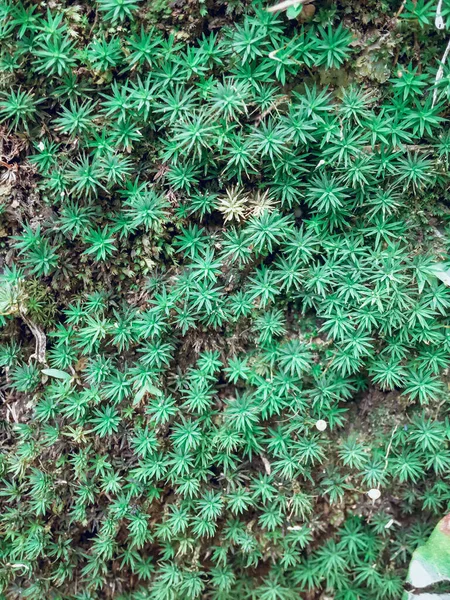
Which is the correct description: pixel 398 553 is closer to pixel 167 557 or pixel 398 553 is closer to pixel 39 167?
pixel 167 557

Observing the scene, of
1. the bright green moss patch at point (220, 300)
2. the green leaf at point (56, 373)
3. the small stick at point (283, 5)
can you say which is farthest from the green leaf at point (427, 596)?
the small stick at point (283, 5)

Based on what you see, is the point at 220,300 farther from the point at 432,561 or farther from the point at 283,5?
the point at 432,561

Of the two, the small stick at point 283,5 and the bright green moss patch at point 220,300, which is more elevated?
the small stick at point 283,5

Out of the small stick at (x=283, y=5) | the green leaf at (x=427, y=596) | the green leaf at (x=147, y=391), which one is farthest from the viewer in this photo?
the green leaf at (x=427, y=596)

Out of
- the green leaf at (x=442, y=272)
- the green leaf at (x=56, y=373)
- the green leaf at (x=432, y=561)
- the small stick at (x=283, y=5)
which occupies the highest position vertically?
the small stick at (x=283, y=5)

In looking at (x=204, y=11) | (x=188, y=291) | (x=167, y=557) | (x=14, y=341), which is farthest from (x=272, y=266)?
(x=167, y=557)

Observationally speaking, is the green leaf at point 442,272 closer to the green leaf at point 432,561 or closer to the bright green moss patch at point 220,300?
the bright green moss patch at point 220,300

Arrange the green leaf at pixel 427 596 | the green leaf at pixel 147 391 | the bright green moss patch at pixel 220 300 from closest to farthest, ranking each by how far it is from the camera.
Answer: the bright green moss patch at pixel 220 300 < the green leaf at pixel 147 391 < the green leaf at pixel 427 596

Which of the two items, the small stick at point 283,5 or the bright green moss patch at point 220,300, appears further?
the bright green moss patch at point 220,300

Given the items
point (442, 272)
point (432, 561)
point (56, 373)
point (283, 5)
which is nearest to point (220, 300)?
point (56, 373)

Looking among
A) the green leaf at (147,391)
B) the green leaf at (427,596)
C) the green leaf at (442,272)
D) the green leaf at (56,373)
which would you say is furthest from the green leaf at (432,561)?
the green leaf at (56,373)
